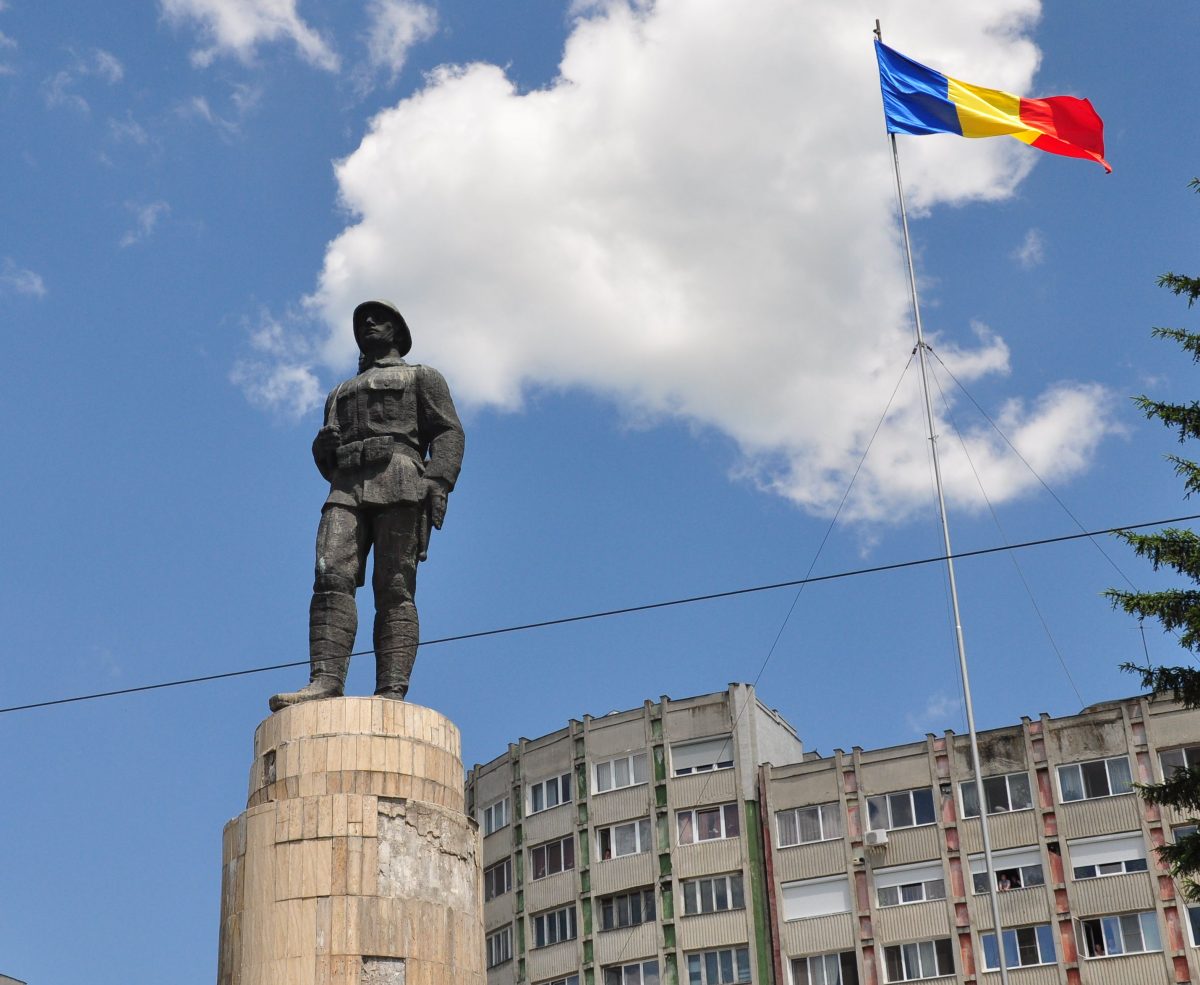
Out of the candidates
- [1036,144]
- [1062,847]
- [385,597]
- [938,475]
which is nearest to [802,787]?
[1062,847]

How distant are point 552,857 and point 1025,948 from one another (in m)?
15.6

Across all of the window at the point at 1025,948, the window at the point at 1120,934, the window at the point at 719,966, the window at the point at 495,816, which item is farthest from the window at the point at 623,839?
the window at the point at 1120,934

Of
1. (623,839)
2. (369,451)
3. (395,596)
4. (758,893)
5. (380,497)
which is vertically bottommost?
(395,596)

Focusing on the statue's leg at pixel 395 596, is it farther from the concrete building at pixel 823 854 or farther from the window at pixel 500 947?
the window at pixel 500 947

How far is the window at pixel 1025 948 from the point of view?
45594 millimetres

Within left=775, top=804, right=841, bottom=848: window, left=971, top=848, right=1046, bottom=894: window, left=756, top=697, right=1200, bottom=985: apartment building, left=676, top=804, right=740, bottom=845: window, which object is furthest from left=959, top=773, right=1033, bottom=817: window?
left=676, top=804, right=740, bottom=845: window

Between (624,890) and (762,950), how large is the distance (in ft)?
16.4

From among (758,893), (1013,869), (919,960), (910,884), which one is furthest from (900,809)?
(758,893)

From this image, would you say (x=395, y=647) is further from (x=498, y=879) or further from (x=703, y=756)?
(x=498, y=879)

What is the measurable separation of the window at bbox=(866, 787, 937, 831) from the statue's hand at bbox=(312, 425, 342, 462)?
37.2 meters

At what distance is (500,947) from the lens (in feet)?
175

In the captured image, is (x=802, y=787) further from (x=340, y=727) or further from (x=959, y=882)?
(x=340, y=727)

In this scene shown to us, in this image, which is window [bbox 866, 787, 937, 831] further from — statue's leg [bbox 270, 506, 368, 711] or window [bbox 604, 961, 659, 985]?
statue's leg [bbox 270, 506, 368, 711]

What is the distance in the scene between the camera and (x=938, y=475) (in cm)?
3008
